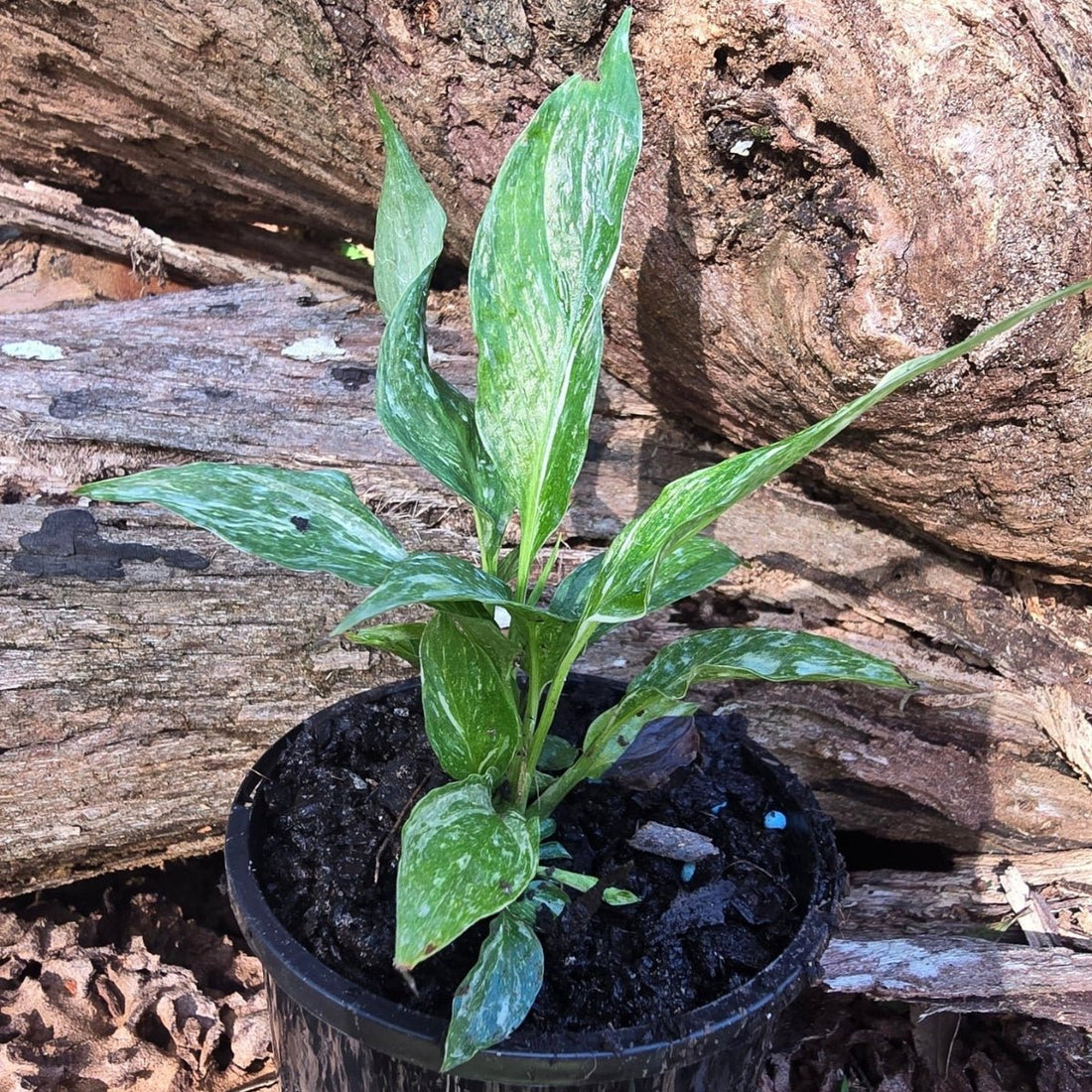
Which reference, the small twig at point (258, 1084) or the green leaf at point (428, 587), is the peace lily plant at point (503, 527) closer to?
the green leaf at point (428, 587)

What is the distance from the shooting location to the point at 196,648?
3.98ft

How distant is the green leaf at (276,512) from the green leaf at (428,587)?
0.26 ft

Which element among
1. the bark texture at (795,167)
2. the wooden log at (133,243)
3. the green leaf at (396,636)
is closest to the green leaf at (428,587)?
the green leaf at (396,636)

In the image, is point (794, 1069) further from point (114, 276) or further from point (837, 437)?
point (114, 276)

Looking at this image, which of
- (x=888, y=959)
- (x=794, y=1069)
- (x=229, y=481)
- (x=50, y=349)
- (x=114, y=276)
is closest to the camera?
(x=229, y=481)

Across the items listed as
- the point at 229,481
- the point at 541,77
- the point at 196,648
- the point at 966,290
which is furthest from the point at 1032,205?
the point at 196,648

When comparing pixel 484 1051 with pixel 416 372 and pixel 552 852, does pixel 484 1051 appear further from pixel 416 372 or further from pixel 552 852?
pixel 416 372

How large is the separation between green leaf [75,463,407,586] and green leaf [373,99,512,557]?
0.10m

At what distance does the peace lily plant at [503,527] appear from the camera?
0.66 metres

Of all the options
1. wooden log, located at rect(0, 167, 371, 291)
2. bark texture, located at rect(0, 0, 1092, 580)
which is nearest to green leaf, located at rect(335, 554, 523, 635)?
bark texture, located at rect(0, 0, 1092, 580)

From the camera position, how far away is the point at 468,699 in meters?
0.80

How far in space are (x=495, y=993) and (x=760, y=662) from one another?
318 mm

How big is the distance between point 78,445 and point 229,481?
28.2 inches

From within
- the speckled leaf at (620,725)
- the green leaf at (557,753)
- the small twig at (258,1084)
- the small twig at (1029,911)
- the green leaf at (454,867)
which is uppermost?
the speckled leaf at (620,725)
